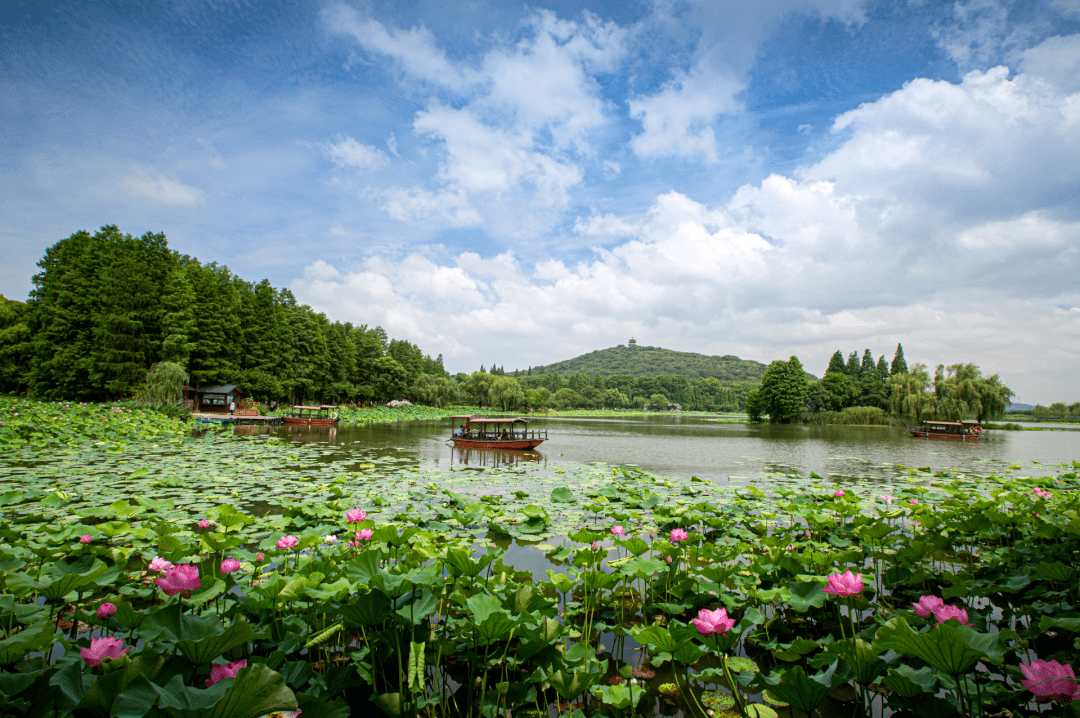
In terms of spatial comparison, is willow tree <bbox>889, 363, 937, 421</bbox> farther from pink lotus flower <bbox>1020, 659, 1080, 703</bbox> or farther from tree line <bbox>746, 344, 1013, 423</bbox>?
pink lotus flower <bbox>1020, 659, 1080, 703</bbox>

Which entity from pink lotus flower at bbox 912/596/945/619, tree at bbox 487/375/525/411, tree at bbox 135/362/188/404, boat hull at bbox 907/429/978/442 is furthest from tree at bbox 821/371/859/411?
tree at bbox 135/362/188/404

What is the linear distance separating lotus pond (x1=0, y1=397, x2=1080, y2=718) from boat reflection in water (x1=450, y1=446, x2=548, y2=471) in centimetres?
791

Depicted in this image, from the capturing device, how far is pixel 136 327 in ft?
83.8

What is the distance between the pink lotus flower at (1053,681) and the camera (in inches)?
64.3

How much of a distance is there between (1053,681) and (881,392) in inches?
2808

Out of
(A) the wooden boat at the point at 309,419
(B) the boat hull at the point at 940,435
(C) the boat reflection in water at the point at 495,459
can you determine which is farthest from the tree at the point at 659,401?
(C) the boat reflection in water at the point at 495,459

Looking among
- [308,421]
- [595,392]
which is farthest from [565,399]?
[308,421]

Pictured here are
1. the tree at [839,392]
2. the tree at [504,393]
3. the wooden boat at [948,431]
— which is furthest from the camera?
the tree at [504,393]

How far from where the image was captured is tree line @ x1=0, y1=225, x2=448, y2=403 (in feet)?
82.2

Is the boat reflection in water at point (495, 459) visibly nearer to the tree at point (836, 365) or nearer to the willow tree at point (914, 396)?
the willow tree at point (914, 396)

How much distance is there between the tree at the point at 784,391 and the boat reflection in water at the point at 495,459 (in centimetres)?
4371

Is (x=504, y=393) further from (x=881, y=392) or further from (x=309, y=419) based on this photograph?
(x=881, y=392)

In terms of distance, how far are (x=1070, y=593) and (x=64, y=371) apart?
124 feet

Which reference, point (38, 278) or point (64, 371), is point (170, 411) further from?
point (38, 278)
